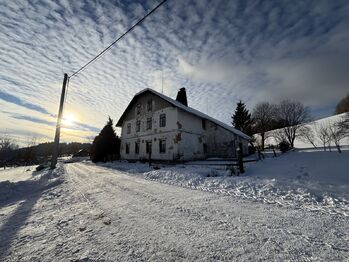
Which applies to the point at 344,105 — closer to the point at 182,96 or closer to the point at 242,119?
the point at 242,119

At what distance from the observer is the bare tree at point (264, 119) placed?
35062mm

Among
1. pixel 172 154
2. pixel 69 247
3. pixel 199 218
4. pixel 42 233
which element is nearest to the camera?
pixel 69 247

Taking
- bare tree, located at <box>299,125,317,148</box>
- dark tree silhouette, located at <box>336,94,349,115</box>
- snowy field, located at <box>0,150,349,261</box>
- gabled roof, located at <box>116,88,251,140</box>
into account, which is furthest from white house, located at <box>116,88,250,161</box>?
dark tree silhouette, located at <box>336,94,349,115</box>

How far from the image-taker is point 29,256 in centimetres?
249

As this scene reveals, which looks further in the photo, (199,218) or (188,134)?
(188,134)

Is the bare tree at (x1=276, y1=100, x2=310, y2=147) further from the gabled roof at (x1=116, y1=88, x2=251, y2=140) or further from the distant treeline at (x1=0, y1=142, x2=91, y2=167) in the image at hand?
the distant treeline at (x1=0, y1=142, x2=91, y2=167)

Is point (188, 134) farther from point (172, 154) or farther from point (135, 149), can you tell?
point (135, 149)

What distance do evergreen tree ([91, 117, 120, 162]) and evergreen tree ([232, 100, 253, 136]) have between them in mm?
25388

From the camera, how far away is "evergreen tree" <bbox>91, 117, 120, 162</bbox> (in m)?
28.6

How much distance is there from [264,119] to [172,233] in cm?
3777

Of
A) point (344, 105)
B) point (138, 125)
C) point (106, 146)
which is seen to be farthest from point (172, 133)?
point (344, 105)

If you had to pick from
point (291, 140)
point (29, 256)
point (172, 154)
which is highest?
point (291, 140)

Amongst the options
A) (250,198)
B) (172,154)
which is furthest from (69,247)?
(172,154)

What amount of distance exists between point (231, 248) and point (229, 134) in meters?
19.2
